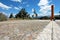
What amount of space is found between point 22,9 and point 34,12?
4511 mm

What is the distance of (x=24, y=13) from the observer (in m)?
40.8

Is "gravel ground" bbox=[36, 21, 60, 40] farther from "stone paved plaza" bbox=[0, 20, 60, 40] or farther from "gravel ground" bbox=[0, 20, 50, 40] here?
"gravel ground" bbox=[0, 20, 50, 40]

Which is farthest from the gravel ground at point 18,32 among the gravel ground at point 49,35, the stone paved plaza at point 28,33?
the gravel ground at point 49,35

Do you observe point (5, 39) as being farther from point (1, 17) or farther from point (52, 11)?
point (52, 11)

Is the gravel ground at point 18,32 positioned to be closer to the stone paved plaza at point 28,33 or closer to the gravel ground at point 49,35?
the stone paved plaza at point 28,33

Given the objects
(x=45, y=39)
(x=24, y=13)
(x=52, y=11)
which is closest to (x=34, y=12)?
(x=24, y=13)

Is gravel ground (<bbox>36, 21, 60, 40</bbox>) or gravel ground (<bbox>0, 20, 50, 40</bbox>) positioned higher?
gravel ground (<bbox>0, 20, 50, 40</bbox>)

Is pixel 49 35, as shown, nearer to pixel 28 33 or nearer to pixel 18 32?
pixel 28 33

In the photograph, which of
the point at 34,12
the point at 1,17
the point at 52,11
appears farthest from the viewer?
the point at 34,12

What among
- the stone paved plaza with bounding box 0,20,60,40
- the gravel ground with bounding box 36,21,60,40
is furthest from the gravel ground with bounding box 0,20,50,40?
the gravel ground with bounding box 36,21,60,40

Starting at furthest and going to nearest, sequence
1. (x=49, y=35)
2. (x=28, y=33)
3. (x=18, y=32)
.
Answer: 1. (x=18, y=32)
2. (x=28, y=33)
3. (x=49, y=35)

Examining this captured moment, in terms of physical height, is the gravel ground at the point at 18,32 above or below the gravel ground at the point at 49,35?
above

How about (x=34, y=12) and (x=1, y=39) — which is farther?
(x=34, y=12)

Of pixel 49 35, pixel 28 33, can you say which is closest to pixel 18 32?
pixel 28 33
